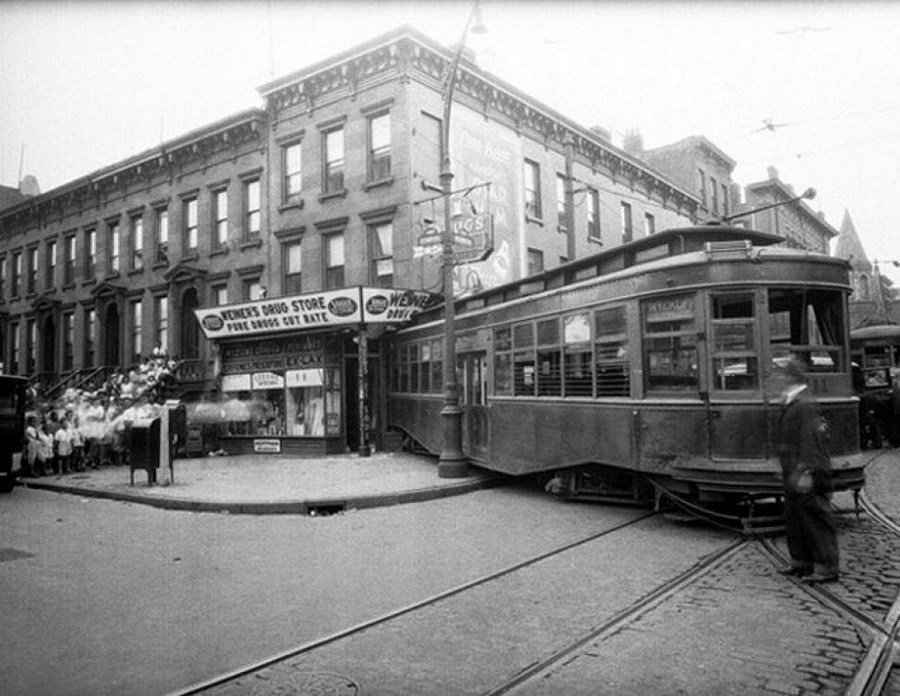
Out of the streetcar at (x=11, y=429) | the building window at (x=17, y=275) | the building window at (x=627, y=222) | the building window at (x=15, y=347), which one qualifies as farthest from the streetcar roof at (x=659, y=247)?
the building window at (x=17, y=275)

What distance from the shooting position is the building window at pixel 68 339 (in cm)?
2859

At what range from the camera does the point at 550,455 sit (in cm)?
1013

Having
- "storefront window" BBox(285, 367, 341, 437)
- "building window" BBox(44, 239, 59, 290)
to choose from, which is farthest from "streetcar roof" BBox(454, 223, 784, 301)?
"building window" BBox(44, 239, 59, 290)

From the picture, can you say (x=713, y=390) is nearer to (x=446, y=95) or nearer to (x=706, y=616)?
(x=706, y=616)

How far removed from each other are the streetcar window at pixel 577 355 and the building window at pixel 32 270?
3072 centimetres

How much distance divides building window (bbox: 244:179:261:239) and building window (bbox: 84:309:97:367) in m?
10.3

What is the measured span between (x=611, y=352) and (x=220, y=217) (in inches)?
714

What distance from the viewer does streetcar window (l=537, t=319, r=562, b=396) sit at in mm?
10070

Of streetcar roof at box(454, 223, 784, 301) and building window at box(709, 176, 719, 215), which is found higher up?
building window at box(709, 176, 719, 215)

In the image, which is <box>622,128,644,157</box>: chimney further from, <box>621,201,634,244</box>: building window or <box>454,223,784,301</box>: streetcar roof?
<box>454,223,784,301</box>: streetcar roof

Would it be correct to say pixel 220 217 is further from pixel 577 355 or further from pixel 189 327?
pixel 577 355

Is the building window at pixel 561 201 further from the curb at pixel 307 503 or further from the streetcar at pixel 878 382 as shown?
the curb at pixel 307 503

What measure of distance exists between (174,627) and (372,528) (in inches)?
153

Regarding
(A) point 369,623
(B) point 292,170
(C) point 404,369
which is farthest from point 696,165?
(A) point 369,623
